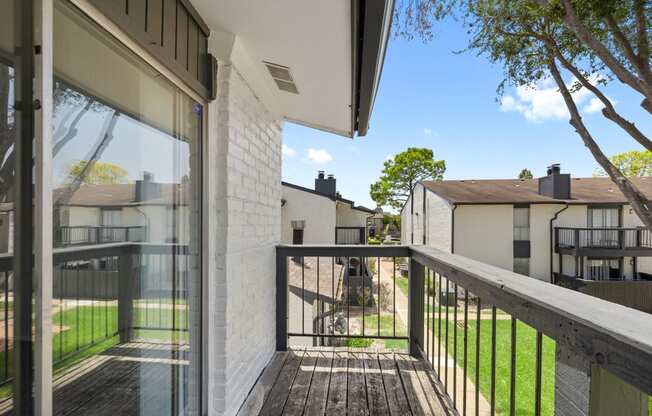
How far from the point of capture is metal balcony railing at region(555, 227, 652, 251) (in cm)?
1141

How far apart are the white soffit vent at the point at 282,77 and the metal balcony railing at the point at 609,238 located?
12375 millimetres

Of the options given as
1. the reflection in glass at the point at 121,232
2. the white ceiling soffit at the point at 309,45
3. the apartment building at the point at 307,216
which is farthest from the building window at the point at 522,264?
the reflection in glass at the point at 121,232

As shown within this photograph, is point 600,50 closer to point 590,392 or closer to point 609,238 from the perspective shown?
point 590,392

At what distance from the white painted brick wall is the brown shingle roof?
10458 mm

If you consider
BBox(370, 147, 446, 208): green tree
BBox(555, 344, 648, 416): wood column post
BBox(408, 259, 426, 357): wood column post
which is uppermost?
BBox(370, 147, 446, 208): green tree

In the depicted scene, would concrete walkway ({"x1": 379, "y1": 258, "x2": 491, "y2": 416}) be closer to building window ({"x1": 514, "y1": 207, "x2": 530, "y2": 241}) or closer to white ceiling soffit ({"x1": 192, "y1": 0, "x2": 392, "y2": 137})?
white ceiling soffit ({"x1": 192, "y1": 0, "x2": 392, "y2": 137})

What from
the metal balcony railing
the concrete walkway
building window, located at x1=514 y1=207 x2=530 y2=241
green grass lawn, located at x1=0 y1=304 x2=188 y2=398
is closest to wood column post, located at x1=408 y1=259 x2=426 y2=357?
the concrete walkway

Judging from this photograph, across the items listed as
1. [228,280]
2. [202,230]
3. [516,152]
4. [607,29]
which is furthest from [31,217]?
[516,152]

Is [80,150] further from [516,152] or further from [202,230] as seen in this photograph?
[516,152]

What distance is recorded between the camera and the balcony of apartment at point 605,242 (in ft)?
36.9

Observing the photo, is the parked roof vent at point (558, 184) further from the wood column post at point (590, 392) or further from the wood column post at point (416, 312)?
the wood column post at point (590, 392)

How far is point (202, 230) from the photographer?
173cm

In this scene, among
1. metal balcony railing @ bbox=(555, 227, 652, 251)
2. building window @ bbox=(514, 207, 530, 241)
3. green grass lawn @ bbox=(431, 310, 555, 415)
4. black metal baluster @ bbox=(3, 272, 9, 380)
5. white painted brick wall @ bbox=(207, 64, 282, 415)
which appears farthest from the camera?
building window @ bbox=(514, 207, 530, 241)

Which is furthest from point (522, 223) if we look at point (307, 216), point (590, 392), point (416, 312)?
point (590, 392)
